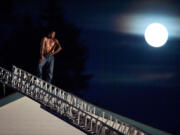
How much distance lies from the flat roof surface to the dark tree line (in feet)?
55.9

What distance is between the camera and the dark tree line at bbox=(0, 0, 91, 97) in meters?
30.6

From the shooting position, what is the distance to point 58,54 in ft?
106

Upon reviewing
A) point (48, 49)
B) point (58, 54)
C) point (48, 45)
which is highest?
point (48, 45)

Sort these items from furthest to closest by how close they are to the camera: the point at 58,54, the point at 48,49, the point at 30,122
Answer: the point at 58,54, the point at 48,49, the point at 30,122

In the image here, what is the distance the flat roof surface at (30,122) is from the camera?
12.2 meters

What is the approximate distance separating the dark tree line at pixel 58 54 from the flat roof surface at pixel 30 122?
55.9 ft

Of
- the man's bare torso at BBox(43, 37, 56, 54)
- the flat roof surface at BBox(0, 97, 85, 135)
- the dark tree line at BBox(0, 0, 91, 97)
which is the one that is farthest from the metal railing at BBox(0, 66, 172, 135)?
the dark tree line at BBox(0, 0, 91, 97)

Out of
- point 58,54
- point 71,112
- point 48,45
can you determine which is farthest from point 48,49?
point 58,54

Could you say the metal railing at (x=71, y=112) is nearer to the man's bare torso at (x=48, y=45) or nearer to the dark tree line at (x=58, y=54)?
the man's bare torso at (x=48, y=45)

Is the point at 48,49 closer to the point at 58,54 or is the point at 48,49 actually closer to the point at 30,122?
the point at 30,122

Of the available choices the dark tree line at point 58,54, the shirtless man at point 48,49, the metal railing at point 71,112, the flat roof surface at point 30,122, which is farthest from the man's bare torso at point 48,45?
the dark tree line at point 58,54

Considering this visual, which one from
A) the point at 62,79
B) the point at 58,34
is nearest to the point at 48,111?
the point at 62,79

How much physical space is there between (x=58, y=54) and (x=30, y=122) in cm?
2014

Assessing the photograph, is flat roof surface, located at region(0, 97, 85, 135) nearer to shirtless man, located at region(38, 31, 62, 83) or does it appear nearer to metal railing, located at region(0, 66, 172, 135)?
metal railing, located at region(0, 66, 172, 135)
